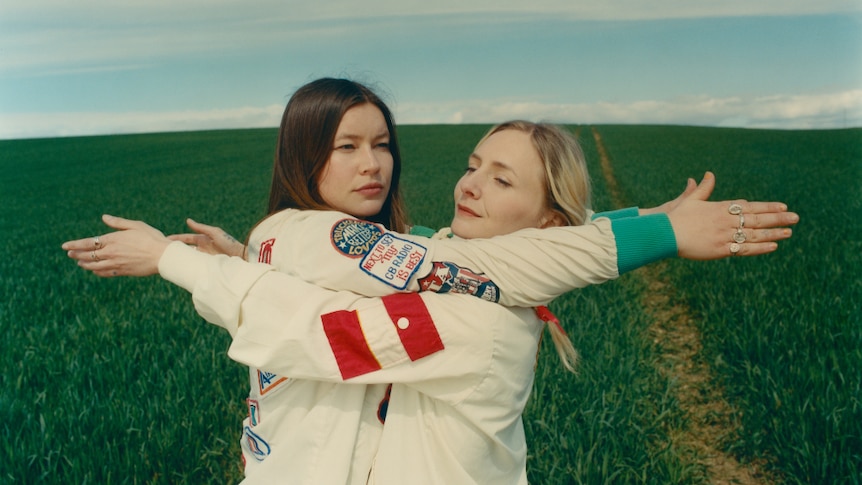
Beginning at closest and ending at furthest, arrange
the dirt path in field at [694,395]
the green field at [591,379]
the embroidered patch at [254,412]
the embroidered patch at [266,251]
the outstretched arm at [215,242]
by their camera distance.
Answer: the embroidered patch at [266,251] < the embroidered patch at [254,412] < the outstretched arm at [215,242] < the green field at [591,379] < the dirt path in field at [694,395]

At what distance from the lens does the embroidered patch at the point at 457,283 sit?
1471 mm

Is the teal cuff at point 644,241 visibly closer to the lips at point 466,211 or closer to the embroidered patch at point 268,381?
the lips at point 466,211

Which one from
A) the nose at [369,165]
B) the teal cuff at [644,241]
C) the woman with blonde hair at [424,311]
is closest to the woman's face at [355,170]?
the nose at [369,165]

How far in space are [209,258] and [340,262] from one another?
35cm

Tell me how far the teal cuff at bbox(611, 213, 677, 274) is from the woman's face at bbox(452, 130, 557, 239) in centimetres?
31

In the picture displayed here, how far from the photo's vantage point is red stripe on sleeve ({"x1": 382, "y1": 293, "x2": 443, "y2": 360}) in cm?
141

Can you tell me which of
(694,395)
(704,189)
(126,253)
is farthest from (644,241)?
(694,395)

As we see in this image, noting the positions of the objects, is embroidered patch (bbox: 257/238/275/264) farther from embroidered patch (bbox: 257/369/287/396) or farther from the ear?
the ear

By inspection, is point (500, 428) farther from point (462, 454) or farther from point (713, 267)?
point (713, 267)

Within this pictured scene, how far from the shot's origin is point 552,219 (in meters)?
1.84

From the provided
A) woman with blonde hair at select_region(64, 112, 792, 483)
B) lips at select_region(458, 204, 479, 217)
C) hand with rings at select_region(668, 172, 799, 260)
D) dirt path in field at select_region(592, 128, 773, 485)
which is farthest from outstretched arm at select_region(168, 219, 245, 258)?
dirt path in field at select_region(592, 128, 773, 485)

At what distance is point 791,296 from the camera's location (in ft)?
21.8

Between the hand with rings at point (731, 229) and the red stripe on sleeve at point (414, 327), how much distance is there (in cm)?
61

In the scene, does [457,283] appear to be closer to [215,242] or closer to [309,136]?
[309,136]
